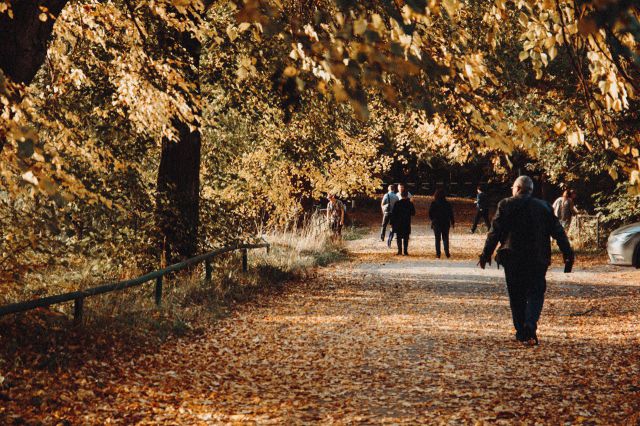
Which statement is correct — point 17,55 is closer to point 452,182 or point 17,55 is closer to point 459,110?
point 459,110

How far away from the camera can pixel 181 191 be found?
12.9 metres

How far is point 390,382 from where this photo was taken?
22.6ft

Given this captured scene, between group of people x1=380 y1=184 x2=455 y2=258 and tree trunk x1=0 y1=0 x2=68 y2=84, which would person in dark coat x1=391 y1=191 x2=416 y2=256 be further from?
tree trunk x1=0 y1=0 x2=68 y2=84

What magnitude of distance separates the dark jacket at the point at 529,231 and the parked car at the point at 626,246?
26.0 ft

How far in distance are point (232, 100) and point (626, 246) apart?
8.72m

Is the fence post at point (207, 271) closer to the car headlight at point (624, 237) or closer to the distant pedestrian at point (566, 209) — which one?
the car headlight at point (624, 237)

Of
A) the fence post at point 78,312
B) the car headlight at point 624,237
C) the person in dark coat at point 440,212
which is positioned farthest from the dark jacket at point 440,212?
the fence post at point 78,312

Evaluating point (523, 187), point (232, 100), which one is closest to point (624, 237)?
point (523, 187)

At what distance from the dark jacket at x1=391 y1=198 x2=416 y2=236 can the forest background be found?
3.16m

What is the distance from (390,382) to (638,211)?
15.0m

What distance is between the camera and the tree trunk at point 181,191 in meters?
12.3

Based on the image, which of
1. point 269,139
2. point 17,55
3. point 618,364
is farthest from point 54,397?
point 269,139

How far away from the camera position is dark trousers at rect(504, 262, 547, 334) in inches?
328

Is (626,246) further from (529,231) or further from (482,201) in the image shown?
(482,201)
